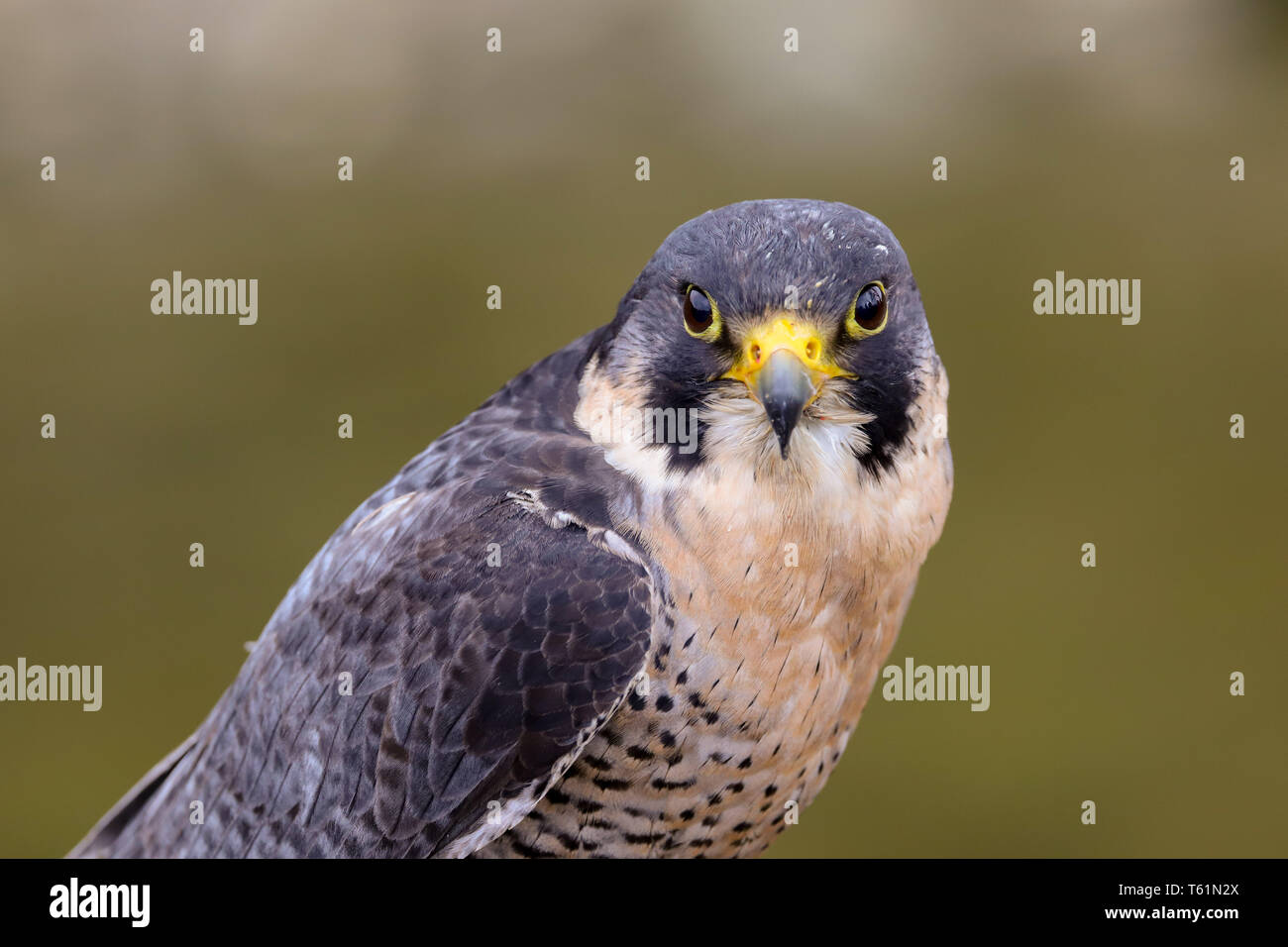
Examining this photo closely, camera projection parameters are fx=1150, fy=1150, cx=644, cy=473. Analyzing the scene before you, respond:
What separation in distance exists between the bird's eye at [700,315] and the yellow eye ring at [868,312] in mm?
180

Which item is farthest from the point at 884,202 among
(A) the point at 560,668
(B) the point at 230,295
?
(A) the point at 560,668

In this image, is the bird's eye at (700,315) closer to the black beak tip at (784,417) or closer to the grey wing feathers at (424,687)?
the black beak tip at (784,417)

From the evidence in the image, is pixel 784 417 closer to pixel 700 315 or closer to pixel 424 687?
pixel 700 315

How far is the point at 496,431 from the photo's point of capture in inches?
73.0

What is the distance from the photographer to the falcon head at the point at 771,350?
1.53 m

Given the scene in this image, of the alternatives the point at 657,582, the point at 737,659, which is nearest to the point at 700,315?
the point at 657,582

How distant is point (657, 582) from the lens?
1.63m

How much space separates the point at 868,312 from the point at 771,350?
0.17 meters

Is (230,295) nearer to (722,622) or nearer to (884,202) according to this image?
(884,202)

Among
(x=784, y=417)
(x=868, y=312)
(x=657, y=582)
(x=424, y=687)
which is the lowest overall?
(x=424, y=687)
